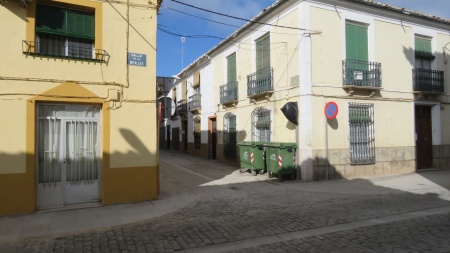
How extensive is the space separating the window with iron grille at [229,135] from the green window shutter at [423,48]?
855cm

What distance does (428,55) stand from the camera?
12.0 m

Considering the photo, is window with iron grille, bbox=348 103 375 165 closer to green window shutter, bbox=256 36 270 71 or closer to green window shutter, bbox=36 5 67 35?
green window shutter, bbox=256 36 270 71

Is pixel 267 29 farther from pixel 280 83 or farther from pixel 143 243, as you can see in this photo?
pixel 143 243

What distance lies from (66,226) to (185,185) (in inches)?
170

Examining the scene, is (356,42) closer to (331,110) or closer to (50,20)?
(331,110)

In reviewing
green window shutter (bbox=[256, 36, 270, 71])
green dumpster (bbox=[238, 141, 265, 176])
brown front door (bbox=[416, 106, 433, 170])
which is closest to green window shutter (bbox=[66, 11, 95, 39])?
green dumpster (bbox=[238, 141, 265, 176])

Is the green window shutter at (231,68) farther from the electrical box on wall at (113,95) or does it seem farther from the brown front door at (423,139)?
the electrical box on wall at (113,95)

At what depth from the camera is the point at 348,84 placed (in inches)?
397

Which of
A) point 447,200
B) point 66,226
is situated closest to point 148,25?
point 66,226

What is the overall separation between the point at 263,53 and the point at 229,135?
16.0ft

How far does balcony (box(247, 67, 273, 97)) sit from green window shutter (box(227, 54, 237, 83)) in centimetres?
200

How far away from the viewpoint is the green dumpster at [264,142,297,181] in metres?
9.56

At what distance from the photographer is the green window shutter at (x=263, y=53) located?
11.8 metres

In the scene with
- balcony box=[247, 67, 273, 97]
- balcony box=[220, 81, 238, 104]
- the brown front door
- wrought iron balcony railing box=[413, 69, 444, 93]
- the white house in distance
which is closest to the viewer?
the white house in distance
